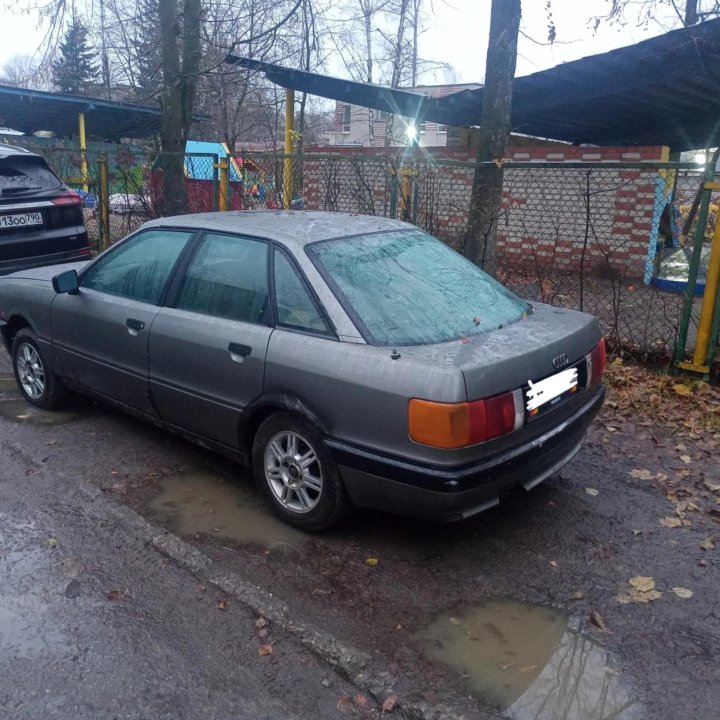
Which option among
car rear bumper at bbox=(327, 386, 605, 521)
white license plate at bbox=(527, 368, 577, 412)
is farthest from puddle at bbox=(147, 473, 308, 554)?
white license plate at bbox=(527, 368, 577, 412)

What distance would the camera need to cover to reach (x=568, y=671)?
267 cm

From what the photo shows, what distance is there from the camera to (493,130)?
6.68m

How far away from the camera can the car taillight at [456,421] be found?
2.93 meters

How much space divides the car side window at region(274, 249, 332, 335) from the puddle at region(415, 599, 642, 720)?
4.83 feet

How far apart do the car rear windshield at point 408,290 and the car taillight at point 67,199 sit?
16.7 ft

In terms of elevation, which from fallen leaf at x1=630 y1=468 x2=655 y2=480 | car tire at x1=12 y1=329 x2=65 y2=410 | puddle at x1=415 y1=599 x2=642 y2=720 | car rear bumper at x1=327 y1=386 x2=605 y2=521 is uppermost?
car rear bumper at x1=327 y1=386 x2=605 y2=521

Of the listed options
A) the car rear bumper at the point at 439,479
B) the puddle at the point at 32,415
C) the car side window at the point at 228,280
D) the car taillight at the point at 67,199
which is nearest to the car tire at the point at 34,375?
the puddle at the point at 32,415

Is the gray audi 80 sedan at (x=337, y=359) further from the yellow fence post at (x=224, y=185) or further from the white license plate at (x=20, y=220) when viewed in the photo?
the yellow fence post at (x=224, y=185)

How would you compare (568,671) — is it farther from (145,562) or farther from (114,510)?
(114,510)

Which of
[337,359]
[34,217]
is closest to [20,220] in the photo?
[34,217]

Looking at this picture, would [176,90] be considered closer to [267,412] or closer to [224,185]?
[224,185]

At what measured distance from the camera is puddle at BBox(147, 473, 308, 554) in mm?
3617

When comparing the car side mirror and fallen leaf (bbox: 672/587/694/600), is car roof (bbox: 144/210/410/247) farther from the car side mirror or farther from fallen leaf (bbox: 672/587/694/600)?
fallen leaf (bbox: 672/587/694/600)

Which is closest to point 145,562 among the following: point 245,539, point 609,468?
point 245,539
